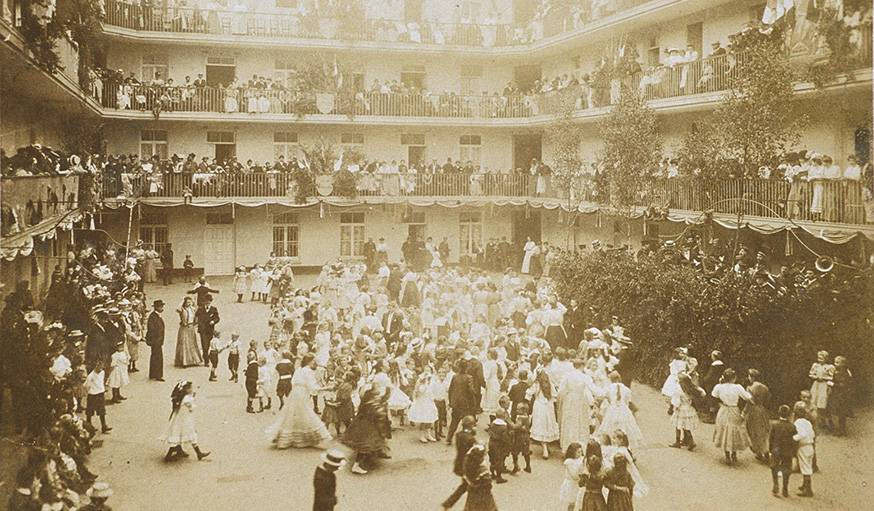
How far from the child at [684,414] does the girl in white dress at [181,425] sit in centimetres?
820

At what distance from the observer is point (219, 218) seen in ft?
88.1

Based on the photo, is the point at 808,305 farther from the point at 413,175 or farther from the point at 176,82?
the point at 176,82

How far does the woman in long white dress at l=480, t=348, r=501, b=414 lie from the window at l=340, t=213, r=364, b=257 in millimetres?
16325

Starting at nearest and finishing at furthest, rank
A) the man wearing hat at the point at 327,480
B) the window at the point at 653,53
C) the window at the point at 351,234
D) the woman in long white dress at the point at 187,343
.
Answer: the man wearing hat at the point at 327,480, the woman in long white dress at the point at 187,343, the window at the point at 653,53, the window at the point at 351,234

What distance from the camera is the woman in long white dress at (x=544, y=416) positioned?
13094 millimetres

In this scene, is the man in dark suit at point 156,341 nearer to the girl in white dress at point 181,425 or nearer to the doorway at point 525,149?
the girl in white dress at point 181,425

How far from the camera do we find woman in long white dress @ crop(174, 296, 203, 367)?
52.0 ft

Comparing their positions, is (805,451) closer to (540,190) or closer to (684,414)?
(684,414)

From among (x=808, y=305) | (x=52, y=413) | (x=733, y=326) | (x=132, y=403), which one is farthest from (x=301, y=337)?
(x=808, y=305)

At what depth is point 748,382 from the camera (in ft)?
48.0

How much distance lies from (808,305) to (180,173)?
1936cm

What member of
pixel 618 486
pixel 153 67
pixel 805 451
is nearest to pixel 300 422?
pixel 618 486

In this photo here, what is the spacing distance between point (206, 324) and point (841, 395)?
12.7m

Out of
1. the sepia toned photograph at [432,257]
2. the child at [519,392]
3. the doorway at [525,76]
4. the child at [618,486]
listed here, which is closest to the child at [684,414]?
the sepia toned photograph at [432,257]
